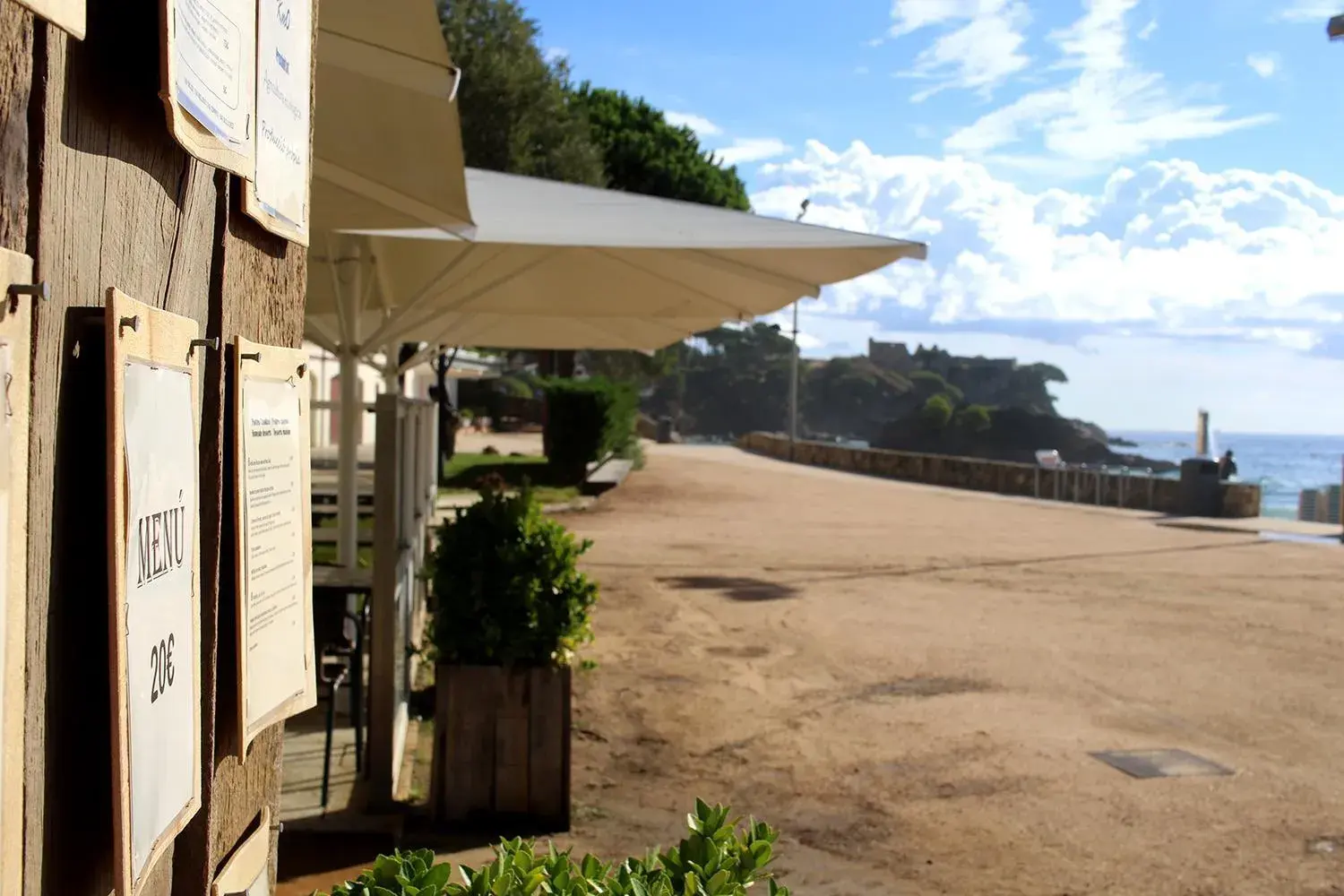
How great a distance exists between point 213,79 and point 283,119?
17.6 inches

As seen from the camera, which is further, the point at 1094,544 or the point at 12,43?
the point at 1094,544

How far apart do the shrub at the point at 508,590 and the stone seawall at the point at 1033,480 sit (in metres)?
18.4

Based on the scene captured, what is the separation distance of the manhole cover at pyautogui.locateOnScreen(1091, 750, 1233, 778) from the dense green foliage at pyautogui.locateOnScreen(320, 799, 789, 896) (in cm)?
444

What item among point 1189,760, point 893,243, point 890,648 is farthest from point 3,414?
point 890,648

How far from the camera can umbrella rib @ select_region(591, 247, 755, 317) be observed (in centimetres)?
686

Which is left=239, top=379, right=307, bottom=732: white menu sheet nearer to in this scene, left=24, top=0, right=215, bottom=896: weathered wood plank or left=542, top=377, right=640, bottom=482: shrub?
left=24, top=0, right=215, bottom=896: weathered wood plank

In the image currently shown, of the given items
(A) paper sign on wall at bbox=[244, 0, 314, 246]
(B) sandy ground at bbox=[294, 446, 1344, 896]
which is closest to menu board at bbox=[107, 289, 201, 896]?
(A) paper sign on wall at bbox=[244, 0, 314, 246]

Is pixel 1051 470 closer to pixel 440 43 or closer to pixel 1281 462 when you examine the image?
pixel 440 43

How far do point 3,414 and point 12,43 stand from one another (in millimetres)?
301

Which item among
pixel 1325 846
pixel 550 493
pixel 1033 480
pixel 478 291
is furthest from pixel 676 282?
pixel 1033 480

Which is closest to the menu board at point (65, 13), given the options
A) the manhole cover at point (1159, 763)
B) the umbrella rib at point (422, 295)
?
the umbrella rib at point (422, 295)

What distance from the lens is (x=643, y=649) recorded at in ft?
28.3

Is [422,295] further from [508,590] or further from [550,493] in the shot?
[550,493]

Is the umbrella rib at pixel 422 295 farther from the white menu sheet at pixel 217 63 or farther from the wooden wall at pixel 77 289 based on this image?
the wooden wall at pixel 77 289
